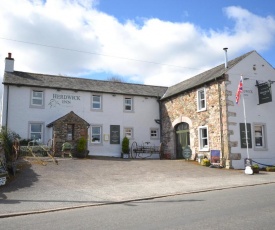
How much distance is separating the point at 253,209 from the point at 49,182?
8.49 m

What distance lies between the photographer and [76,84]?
25.0 metres

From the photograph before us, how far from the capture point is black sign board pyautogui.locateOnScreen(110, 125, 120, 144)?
80.6 ft

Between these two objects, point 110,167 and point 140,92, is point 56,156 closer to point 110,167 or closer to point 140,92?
point 110,167

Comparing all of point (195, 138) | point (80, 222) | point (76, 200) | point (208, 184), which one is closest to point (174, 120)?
point (195, 138)

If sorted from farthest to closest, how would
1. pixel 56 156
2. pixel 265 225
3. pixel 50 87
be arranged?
1. pixel 50 87
2. pixel 56 156
3. pixel 265 225

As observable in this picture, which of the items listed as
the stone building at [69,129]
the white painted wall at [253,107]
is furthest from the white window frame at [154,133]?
the white painted wall at [253,107]

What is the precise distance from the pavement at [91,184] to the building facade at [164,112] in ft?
11.0

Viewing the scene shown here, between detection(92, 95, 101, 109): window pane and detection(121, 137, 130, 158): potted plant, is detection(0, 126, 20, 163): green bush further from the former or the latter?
detection(121, 137, 130, 158): potted plant

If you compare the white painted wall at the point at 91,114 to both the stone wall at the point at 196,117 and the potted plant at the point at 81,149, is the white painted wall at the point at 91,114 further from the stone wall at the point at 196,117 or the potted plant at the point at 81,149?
the potted plant at the point at 81,149

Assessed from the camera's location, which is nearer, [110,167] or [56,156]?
[110,167]

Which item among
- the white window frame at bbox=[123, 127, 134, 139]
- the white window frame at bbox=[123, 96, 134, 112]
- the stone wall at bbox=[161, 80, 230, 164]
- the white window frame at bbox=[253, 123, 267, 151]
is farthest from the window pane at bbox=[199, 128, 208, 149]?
the white window frame at bbox=[123, 96, 134, 112]

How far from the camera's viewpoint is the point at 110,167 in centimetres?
1689

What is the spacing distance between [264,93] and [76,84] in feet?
49.6

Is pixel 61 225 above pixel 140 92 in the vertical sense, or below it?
below
